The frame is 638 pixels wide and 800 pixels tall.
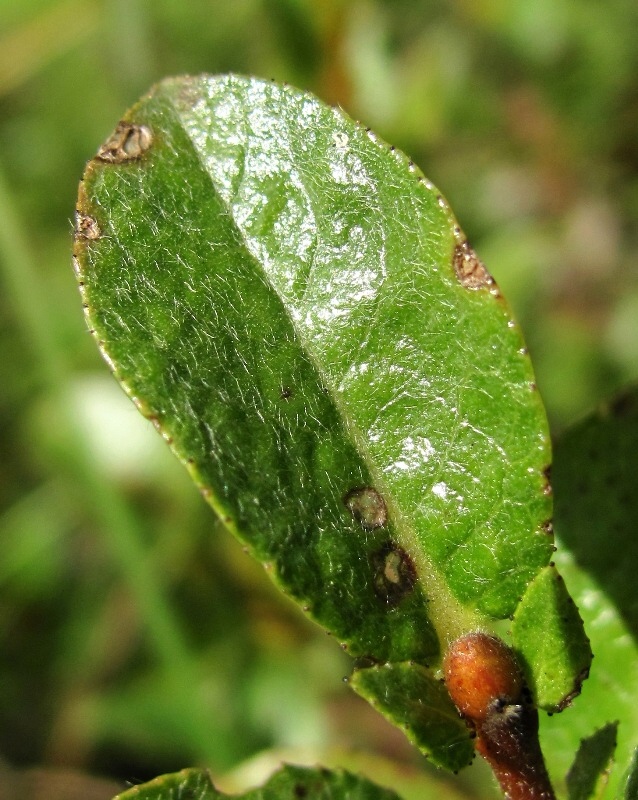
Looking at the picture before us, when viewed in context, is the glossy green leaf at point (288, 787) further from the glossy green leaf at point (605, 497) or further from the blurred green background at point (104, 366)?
the blurred green background at point (104, 366)

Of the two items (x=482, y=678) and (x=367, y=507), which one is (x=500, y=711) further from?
(x=367, y=507)

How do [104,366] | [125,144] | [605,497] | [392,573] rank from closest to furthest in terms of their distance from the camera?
[392,573] → [125,144] → [605,497] → [104,366]

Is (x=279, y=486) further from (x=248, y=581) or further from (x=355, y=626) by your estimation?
(x=248, y=581)

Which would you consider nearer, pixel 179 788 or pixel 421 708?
pixel 421 708

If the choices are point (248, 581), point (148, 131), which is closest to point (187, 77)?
point (148, 131)

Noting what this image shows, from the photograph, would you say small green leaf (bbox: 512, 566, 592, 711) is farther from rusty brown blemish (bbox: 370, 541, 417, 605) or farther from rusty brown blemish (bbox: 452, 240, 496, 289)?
rusty brown blemish (bbox: 452, 240, 496, 289)

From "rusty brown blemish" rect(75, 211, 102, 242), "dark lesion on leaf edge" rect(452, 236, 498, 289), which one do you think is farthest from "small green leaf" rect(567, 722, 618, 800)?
"rusty brown blemish" rect(75, 211, 102, 242)

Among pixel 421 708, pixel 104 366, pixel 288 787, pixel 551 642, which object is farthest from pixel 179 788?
pixel 104 366
